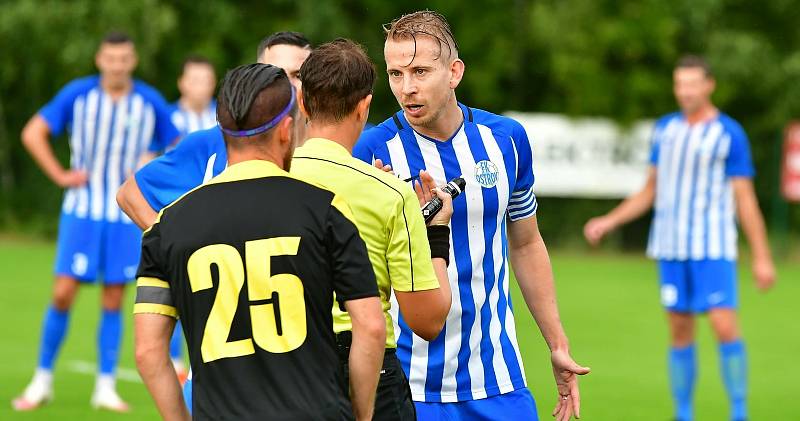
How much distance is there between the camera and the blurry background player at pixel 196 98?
401 inches

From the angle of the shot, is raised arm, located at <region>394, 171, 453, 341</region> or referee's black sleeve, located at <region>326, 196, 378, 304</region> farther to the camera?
raised arm, located at <region>394, 171, 453, 341</region>

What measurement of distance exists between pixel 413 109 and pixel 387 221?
849mm

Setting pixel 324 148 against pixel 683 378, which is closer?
pixel 324 148

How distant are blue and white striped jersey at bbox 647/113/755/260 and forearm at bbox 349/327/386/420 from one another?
528 centimetres

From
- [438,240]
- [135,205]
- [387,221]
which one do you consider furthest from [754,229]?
[387,221]

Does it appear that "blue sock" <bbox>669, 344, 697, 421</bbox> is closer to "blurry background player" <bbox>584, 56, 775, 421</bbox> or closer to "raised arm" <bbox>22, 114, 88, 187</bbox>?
"blurry background player" <bbox>584, 56, 775, 421</bbox>

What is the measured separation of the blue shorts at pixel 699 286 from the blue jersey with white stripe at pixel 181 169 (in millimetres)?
4292

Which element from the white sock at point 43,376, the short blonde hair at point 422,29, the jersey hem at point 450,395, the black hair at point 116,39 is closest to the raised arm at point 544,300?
the jersey hem at point 450,395

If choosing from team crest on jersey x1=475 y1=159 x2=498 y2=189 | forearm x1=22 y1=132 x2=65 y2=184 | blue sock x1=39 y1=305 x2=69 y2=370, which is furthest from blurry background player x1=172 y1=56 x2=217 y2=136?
team crest on jersey x1=475 y1=159 x2=498 y2=189

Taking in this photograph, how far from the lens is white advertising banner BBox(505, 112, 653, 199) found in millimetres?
20203

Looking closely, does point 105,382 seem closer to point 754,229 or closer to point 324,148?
point 754,229

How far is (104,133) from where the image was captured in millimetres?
8594

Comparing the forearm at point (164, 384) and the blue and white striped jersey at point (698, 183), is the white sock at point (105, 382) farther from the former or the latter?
the forearm at point (164, 384)

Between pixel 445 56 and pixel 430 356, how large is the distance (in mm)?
951
